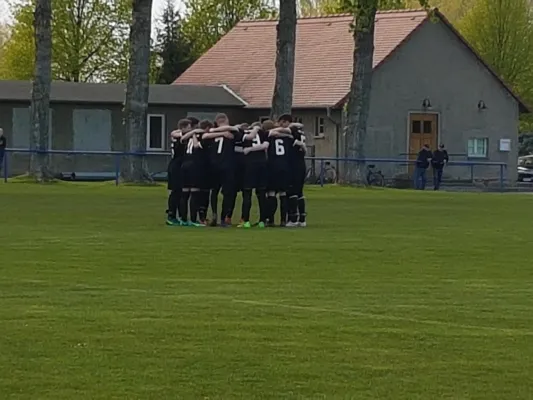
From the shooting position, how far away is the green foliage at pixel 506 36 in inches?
2862

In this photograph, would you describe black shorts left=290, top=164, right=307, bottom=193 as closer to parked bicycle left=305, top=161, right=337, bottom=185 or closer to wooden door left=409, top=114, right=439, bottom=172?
parked bicycle left=305, top=161, right=337, bottom=185

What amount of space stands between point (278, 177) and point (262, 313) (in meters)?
11.5

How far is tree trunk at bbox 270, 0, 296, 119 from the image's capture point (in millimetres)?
43906

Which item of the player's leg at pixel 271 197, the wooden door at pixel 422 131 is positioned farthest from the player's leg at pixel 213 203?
the wooden door at pixel 422 131

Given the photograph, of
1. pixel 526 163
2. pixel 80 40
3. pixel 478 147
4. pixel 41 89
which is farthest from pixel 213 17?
pixel 41 89

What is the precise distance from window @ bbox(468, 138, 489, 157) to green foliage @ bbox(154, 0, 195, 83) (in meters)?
18.7

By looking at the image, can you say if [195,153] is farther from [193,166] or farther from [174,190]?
[174,190]

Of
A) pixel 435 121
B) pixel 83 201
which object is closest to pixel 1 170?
pixel 83 201

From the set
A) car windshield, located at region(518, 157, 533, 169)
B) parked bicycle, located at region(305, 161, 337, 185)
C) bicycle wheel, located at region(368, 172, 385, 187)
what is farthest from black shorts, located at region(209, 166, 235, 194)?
car windshield, located at region(518, 157, 533, 169)

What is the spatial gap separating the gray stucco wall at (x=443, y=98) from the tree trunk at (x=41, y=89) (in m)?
18.5

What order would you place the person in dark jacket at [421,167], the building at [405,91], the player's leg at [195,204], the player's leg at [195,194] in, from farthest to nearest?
the building at [405,91]
the person in dark jacket at [421,167]
the player's leg at [195,204]
the player's leg at [195,194]

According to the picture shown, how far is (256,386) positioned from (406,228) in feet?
54.2

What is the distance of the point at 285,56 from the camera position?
44.2 metres

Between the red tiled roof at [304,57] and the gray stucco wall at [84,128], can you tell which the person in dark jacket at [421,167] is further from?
the gray stucco wall at [84,128]
